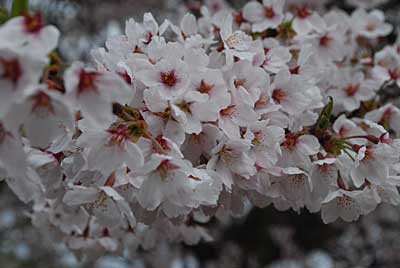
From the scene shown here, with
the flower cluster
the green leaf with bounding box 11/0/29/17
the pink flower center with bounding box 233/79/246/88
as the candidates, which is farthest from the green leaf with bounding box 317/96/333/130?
the green leaf with bounding box 11/0/29/17

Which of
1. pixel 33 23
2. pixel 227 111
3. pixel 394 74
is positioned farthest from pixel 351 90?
pixel 33 23

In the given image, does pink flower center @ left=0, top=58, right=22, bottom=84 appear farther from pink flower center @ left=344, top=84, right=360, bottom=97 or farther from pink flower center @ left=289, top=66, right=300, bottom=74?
pink flower center @ left=344, top=84, right=360, bottom=97

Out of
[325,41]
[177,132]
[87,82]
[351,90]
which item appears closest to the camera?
[87,82]

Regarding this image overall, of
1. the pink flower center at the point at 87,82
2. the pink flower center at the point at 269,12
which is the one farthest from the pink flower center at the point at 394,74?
the pink flower center at the point at 87,82

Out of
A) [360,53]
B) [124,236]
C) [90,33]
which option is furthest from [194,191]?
[90,33]

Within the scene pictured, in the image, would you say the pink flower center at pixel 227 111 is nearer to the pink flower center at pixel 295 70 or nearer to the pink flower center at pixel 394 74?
the pink flower center at pixel 295 70

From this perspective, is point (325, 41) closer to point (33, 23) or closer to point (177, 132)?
point (177, 132)
